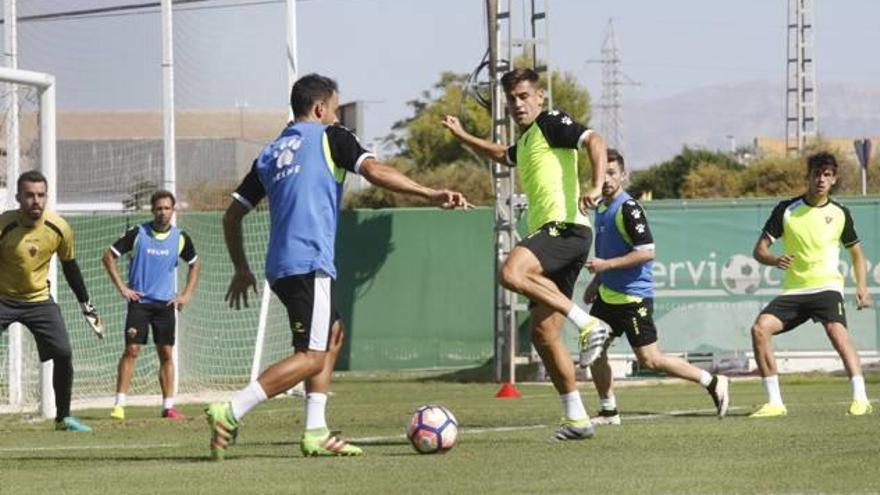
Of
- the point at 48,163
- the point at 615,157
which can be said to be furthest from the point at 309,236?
the point at 48,163

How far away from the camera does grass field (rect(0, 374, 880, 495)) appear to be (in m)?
8.95

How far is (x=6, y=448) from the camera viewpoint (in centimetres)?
1276

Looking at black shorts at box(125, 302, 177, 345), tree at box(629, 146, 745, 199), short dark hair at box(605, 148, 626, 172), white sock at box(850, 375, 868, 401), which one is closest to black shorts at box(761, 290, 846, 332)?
white sock at box(850, 375, 868, 401)

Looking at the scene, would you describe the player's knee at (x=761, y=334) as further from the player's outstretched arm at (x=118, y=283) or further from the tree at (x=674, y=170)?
the tree at (x=674, y=170)

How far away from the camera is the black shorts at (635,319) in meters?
14.5

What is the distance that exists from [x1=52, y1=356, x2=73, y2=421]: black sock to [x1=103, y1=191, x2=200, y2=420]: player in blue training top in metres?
2.67

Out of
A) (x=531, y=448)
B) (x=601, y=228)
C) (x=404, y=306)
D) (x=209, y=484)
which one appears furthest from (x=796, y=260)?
(x=404, y=306)

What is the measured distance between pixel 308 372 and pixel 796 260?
5.81m

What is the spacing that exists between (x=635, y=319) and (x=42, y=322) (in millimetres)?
4575

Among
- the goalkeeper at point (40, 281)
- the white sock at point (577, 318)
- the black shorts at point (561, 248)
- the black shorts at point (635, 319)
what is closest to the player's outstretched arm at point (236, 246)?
the black shorts at point (561, 248)

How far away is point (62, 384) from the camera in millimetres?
15094

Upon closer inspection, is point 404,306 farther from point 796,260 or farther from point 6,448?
point 6,448

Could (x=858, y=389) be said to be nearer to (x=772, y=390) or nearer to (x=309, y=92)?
(x=772, y=390)

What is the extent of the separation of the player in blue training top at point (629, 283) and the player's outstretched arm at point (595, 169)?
239 centimetres
